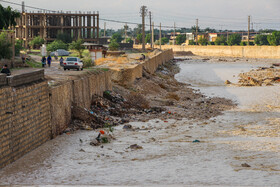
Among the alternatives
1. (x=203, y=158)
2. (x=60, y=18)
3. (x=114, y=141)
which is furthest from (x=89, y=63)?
(x=60, y=18)

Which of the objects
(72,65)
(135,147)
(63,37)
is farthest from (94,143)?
(63,37)

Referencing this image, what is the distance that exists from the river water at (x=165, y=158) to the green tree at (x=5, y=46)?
12546 millimetres

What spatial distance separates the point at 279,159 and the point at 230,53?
11368 centimetres

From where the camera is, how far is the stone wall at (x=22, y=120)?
16.0 meters

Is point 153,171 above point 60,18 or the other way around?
the other way around

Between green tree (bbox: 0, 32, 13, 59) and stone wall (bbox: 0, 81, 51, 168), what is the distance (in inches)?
504

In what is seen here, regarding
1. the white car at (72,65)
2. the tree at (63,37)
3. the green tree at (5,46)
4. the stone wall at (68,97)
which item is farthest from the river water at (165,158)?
the tree at (63,37)

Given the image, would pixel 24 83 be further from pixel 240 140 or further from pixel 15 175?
pixel 240 140

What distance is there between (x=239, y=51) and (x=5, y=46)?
100378mm

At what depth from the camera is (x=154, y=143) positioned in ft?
67.5

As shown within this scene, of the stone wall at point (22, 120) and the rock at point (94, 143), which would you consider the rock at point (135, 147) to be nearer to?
the rock at point (94, 143)

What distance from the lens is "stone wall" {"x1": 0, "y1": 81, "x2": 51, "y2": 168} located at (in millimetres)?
16031

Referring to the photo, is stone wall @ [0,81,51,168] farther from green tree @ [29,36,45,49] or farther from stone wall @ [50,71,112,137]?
green tree @ [29,36,45,49]

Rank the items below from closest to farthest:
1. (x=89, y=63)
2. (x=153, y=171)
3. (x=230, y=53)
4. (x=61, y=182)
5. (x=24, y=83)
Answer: (x=61, y=182) → (x=153, y=171) → (x=24, y=83) → (x=89, y=63) → (x=230, y=53)
